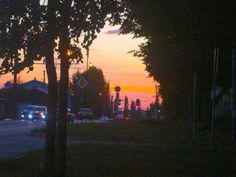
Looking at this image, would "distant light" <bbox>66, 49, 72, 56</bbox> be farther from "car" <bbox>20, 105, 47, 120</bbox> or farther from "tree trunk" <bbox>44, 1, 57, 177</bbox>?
"car" <bbox>20, 105, 47, 120</bbox>

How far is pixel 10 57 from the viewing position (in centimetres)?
1166

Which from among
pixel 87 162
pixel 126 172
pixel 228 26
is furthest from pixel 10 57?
pixel 228 26

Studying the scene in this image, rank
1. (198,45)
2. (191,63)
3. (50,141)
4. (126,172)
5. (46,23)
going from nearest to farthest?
1. (46,23)
2. (50,141)
3. (126,172)
4. (198,45)
5. (191,63)

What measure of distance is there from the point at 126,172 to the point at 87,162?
2.33m

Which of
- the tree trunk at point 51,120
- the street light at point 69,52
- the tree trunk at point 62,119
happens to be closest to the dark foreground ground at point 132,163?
the tree trunk at point 51,120

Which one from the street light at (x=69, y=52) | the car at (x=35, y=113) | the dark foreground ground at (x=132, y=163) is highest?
the street light at (x=69, y=52)

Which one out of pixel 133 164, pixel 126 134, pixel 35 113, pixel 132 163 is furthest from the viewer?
pixel 35 113

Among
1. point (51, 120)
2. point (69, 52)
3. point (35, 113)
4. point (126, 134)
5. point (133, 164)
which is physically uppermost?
point (69, 52)

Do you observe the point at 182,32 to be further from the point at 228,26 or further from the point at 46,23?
the point at 46,23

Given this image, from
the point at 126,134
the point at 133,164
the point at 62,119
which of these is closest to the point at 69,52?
the point at 62,119

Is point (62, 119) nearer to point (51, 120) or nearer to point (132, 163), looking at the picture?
point (51, 120)

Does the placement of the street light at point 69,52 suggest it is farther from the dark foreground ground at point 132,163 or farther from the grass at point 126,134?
the grass at point 126,134

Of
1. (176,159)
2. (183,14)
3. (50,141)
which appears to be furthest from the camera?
(176,159)

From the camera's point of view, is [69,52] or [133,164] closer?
[69,52]
